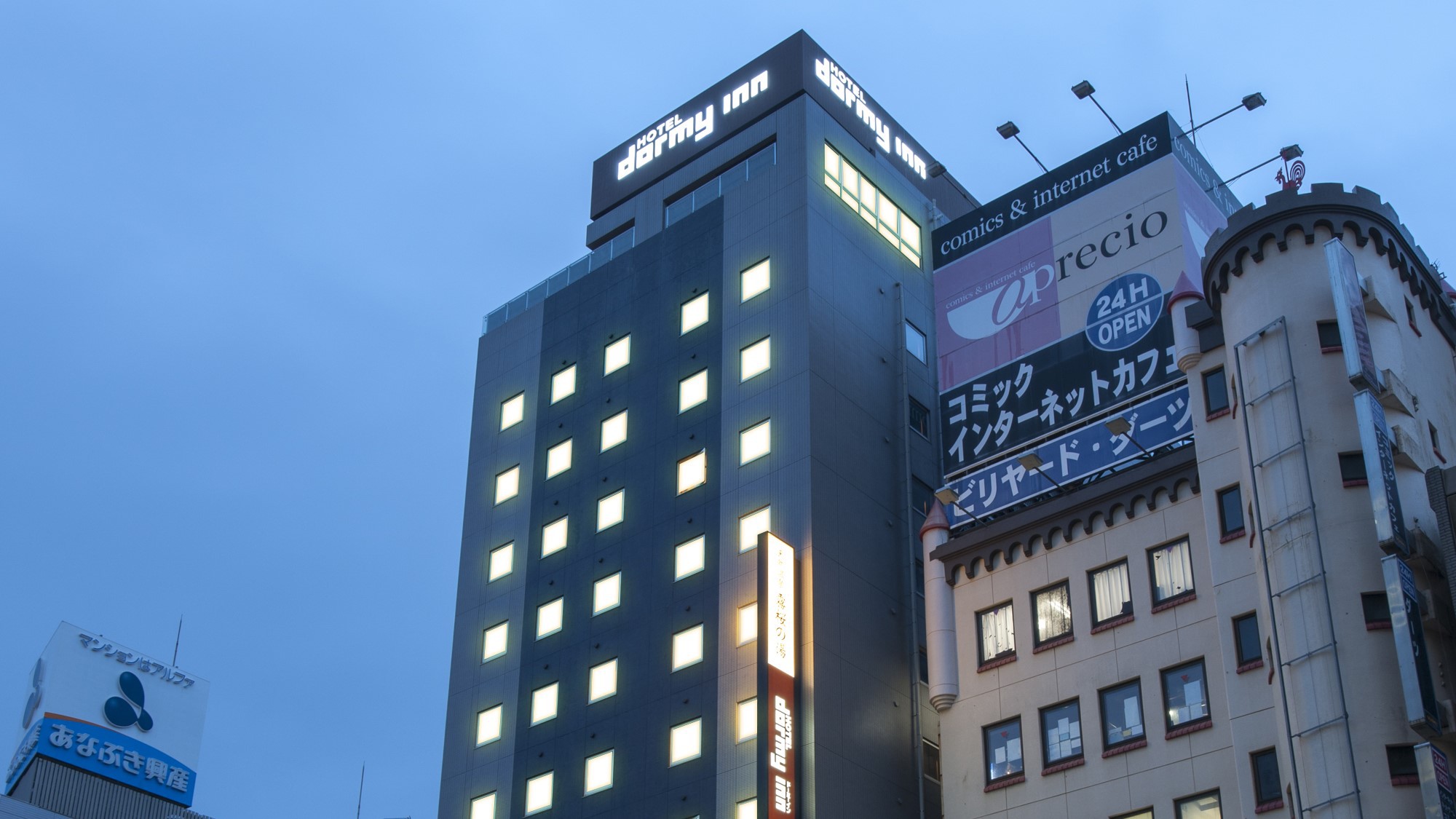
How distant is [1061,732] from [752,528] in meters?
16.7

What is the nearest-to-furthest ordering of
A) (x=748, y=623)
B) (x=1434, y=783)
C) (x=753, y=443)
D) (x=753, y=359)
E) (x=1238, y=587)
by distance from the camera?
(x=1434, y=783) → (x=1238, y=587) → (x=748, y=623) → (x=753, y=443) → (x=753, y=359)

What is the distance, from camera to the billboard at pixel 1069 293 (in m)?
69.9

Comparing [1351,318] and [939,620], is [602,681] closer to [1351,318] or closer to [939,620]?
[939,620]

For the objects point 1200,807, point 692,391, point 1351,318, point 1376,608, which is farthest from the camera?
point 692,391

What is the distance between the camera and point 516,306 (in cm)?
9038

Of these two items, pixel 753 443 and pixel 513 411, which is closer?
pixel 753 443

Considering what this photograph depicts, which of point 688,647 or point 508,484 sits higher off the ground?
point 508,484

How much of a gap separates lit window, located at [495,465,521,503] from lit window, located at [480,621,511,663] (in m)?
7.38

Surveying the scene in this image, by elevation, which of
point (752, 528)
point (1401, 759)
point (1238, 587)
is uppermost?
point (752, 528)

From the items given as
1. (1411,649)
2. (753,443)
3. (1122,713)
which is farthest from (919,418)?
(1411,649)

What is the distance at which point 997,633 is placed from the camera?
64.8 m

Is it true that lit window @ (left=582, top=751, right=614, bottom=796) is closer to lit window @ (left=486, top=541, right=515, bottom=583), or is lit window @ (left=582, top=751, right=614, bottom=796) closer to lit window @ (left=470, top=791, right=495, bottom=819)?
lit window @ (left=470, top=791, right=495, bottom=819)

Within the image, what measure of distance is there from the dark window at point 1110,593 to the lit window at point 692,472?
63.6ft

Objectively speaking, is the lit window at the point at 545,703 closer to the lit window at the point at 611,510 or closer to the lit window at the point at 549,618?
the lit window at the point at 549,618
